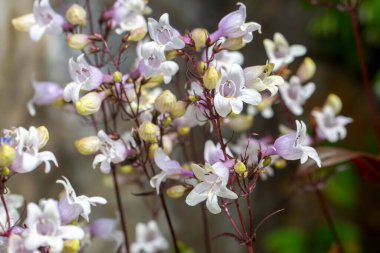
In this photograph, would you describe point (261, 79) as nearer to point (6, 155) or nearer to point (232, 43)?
point (232, 43)

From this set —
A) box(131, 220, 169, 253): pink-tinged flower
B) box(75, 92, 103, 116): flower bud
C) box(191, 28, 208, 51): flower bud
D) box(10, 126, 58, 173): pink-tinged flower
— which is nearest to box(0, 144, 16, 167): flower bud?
box(10, 126, 58, 173): pink-tinged flower

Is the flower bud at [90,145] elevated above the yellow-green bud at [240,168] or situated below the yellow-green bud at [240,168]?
above

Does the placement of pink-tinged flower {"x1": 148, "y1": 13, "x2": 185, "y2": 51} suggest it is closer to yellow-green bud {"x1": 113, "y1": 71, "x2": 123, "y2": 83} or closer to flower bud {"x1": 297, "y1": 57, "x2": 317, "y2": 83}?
yellow-green bud {"x1": 113, "y1": 71, "x2": 123, "y2": 83}

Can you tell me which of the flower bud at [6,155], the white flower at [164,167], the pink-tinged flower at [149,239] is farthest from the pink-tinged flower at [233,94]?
the pink-tinged flower at [149,239]

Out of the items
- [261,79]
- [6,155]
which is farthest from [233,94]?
[6,155]

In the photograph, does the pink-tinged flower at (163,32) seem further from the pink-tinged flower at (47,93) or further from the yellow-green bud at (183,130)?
the pink-tinged flower at (47,93)
